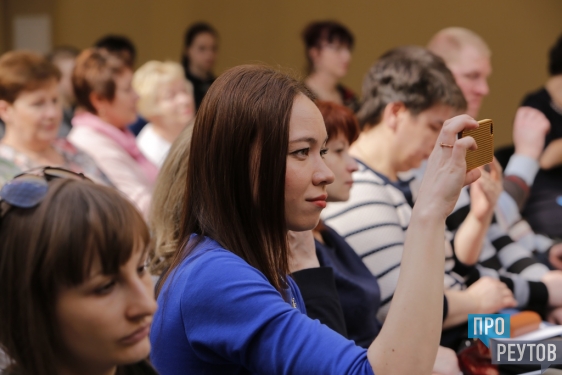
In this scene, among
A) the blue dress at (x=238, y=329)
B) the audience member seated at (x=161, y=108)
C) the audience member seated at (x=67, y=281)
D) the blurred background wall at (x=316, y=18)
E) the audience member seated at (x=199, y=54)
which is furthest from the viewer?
the audience member seated at (x=199, y=54)

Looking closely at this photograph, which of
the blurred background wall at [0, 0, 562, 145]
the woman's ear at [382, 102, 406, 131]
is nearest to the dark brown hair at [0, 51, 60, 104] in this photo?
the woman's ear at [382, 102, 406, 131]

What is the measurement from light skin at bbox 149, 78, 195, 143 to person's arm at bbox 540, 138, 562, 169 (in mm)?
1991

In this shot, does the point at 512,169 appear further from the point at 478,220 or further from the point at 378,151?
the point at 378,151

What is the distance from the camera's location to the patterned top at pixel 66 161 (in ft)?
9.65

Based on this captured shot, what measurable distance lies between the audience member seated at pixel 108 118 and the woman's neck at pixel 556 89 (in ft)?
6.63

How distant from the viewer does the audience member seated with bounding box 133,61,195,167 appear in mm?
4273

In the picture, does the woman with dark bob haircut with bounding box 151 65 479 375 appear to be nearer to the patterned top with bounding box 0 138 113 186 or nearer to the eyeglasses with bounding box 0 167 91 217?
the eyeglasses with bounding box 0 167 91 217

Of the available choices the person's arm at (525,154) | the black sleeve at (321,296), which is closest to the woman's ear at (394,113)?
the person's arm at (525,154)

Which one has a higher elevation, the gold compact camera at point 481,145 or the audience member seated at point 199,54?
the gold compact camera at point 481,145

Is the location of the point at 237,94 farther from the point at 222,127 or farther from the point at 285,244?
the point at 285,244

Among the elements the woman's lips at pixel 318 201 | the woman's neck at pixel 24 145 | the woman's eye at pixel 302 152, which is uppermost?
the woman's eye at pixel 302 152

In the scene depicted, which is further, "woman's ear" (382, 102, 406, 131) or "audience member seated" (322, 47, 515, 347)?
"woman's ear" (382, 102, 406, 131)

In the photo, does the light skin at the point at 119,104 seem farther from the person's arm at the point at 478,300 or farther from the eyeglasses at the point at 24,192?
the eyeglasses at the point at 24,192

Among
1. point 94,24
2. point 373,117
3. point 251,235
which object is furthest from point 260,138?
point 94,24
